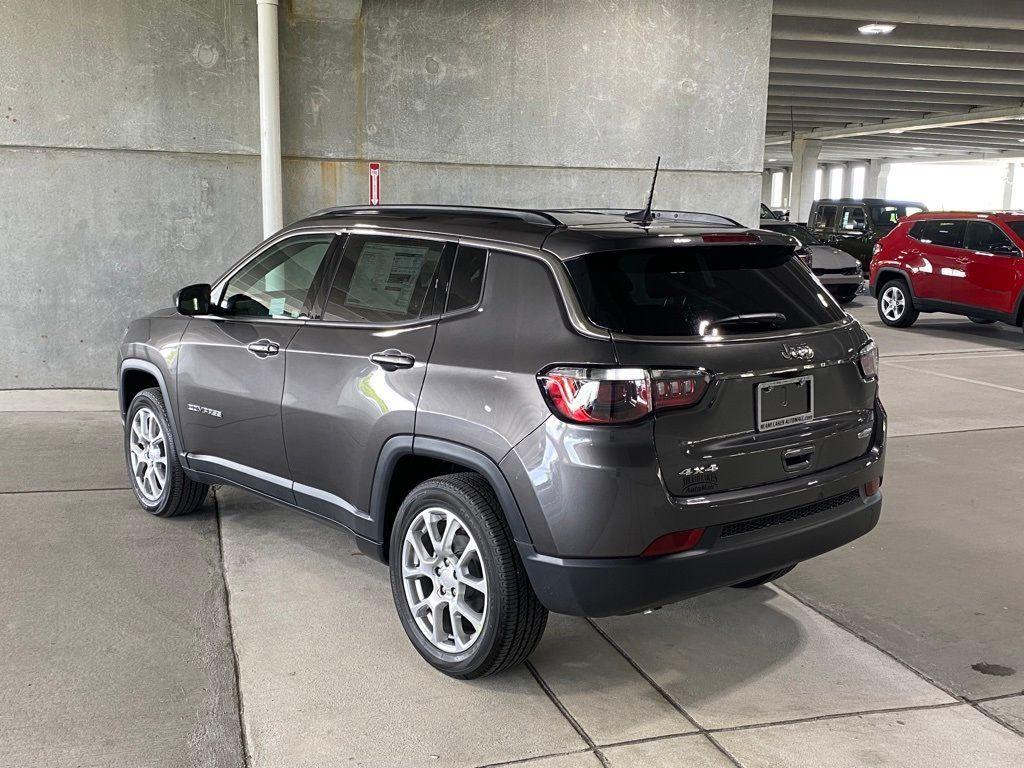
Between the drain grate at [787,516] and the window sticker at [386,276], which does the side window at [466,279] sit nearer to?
the window sticker at [386,276]

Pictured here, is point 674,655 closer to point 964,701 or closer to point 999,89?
point 964,701

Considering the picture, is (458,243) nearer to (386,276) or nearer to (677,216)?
(386,276)

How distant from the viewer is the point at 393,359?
3.78m

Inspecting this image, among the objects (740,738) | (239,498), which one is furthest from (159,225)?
(740,738)

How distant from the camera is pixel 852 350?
3.75 meters

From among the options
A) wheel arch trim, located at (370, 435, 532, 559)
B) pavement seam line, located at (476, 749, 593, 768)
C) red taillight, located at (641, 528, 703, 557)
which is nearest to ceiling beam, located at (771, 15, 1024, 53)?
wheel arch trim, located at (370, 435, 532, 559)

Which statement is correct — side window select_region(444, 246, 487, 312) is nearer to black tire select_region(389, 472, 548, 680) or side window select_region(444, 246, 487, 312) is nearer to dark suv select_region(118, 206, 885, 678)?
dark suv select_region(118, 206, 885, 678)

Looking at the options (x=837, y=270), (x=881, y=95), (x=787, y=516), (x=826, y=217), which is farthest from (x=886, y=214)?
(x=787, y=516)

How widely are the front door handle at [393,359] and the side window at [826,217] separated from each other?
20.3 metres

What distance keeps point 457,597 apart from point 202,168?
6.27 meters

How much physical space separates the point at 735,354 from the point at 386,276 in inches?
58.1

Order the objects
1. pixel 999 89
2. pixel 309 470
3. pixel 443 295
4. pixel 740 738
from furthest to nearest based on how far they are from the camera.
→ pixel 999 89 < pixel 309 470 < pixel 443 295 < pixel 740 738

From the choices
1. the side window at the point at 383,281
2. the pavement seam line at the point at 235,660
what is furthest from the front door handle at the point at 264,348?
the pavement seam line at the point at 235,660

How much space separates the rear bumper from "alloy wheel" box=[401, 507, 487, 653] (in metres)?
0.30
